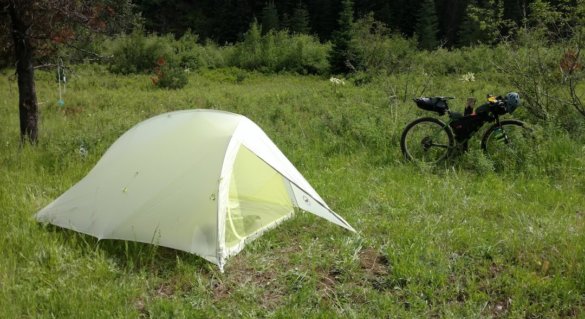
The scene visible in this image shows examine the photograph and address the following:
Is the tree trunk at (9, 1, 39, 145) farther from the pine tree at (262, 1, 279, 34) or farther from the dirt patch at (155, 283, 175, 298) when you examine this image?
the pine tree at (262, 1, 279, 34)

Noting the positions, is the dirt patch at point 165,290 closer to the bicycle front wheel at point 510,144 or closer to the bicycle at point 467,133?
the bicycle at point 467,133

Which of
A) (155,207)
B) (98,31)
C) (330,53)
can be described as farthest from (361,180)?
(330,53)

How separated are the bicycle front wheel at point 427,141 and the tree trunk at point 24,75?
16.2 feet

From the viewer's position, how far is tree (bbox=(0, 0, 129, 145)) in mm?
6316

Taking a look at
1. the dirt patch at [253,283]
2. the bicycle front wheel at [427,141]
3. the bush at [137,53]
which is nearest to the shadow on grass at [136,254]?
the dirt patch at [253,283]

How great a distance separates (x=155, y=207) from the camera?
3.71 meters

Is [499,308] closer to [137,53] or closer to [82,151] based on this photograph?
[82,151]

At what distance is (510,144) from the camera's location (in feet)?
18.9

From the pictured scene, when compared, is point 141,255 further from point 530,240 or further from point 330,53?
point 330,53

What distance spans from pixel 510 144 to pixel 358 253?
3037 millimetres

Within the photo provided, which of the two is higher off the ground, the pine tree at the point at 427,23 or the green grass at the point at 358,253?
the pine tree at the point at 427,23

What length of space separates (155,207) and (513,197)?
10.9ft

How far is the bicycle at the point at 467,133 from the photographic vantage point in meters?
5.75

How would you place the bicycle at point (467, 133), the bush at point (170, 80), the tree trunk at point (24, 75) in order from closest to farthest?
the bicycle at point (467, 133) < the tree trunk at point (24, 75) < the bush at point (170, 80)
